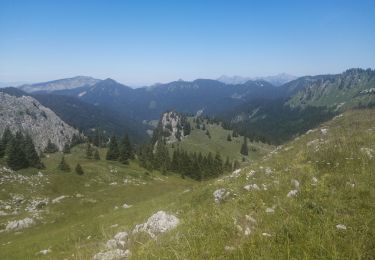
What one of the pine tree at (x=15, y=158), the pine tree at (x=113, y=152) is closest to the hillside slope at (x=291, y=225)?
the pine tree at (x=15, y=158)

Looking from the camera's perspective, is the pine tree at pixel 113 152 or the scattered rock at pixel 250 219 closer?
the scattered rock at pixel 250 219

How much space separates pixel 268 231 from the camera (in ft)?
25.0

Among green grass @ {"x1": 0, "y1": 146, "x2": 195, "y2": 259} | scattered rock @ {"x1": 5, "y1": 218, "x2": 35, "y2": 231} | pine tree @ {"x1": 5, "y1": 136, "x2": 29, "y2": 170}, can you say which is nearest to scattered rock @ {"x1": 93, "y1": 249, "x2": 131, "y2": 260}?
green grass @ {"x1": 0, "y1": 146, "x2": 195, "y2": 259}

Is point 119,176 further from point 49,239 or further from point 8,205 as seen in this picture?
point 49,239

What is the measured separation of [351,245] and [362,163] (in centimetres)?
890

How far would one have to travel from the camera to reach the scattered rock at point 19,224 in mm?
34844

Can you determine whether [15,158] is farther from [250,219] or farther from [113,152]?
[250,219]

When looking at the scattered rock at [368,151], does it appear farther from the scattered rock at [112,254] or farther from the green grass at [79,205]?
the green grass at [79,205]

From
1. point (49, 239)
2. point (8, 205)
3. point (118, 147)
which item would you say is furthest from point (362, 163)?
point (118, 147)

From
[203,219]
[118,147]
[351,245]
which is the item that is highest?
[351,245]

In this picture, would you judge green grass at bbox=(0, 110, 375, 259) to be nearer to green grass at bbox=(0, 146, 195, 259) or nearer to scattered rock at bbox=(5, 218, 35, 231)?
green grass at bbox=(0, 146, 195, 259)

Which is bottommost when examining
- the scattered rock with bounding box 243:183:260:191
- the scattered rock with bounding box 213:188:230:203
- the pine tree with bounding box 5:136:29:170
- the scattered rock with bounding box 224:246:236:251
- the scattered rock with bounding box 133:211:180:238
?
the pine tree with bounding box 5:136:29:170

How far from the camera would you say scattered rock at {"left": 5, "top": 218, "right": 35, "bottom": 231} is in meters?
34.8

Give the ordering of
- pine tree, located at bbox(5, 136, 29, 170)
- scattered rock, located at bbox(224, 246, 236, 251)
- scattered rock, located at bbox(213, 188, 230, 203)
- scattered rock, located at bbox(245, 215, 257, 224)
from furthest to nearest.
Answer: pine tree, located at bbox(5, 136, 29, 170), scattered rock, located at bbox(213, 188, 230, 203), scattered rock, located at bbox(245, 215, 257, 224), scattered rock, located at bbox(224, 246, 236, 251)
